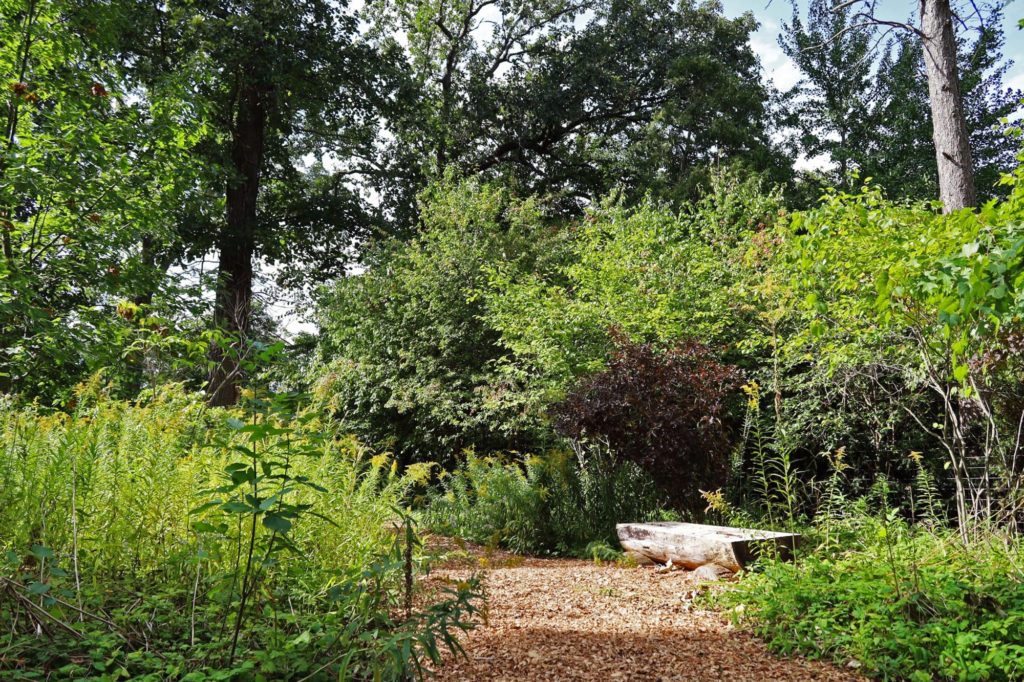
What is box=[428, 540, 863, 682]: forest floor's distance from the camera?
3.24 metres

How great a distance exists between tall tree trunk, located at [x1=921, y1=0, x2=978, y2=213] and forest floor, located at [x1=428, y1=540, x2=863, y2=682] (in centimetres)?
489

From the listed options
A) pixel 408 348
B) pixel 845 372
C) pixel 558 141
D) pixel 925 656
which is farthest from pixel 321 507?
pixel 558 141

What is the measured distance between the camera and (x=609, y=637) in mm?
3777

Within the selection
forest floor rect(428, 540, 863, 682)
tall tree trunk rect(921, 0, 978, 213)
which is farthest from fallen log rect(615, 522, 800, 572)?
tall tree trunk rect(921, 0, 978, 213)

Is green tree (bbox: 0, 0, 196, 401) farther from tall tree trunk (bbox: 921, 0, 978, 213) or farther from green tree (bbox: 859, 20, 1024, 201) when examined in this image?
green tree (bbox: 859, 20, 1024, 201)

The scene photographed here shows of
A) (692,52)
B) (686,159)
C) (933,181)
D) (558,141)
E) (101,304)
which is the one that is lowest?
(101,304)

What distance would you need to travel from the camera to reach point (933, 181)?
15852 mm

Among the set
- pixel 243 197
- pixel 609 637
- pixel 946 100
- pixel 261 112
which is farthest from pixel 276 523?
pixel 261 112

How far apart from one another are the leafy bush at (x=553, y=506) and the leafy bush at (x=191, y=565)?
3.42 meters

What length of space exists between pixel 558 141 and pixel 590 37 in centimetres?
268

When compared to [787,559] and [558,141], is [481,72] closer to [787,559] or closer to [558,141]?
[558,141]

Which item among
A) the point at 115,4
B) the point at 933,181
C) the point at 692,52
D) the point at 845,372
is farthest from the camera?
the point at 692,52

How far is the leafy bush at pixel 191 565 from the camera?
7.63ft

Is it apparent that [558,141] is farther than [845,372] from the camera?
Yes
